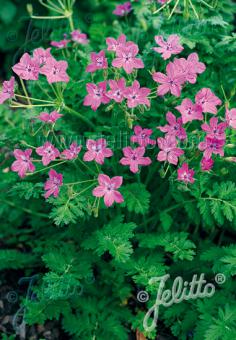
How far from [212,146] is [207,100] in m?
0.21

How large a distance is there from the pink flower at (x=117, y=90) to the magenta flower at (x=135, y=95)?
3cm

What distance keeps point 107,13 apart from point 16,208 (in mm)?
2420

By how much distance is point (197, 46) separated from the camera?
2990 millimetres

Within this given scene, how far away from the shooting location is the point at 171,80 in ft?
7.88

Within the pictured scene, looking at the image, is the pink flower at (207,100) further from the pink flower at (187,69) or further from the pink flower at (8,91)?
the pink flower at (8,91)

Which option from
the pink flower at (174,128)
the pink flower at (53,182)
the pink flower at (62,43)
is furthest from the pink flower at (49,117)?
the pink flower at (62,43)

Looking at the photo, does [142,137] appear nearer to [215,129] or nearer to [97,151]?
[97,151]

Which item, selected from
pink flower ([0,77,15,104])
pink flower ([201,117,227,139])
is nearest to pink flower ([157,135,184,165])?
pink flower ([201,117,227,139])

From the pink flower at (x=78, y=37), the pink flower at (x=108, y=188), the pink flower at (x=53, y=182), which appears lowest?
the pink flower at (x=53, y=182)

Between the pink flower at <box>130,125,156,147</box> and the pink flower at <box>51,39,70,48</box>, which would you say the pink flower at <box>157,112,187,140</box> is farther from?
the pink flower at <box>51,39,70,48</box>

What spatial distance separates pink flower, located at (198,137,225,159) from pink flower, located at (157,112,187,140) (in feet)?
0.31

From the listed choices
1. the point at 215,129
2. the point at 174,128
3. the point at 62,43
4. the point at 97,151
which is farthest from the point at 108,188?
the point at 62,43

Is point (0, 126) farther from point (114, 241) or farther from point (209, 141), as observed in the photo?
point (209, 141)

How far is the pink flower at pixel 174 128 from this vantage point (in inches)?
95.7
